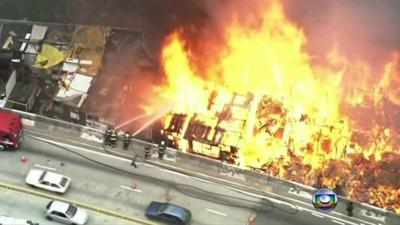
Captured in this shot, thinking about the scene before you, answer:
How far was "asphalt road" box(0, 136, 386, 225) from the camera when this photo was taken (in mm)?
31719

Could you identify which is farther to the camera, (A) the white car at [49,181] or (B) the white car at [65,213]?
(A) the white car at [49,181]

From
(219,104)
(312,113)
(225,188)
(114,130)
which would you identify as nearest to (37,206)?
(114,130)

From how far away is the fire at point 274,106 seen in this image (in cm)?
3525

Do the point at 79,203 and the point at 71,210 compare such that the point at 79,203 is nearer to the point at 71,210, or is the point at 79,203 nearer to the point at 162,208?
the point at 71,210

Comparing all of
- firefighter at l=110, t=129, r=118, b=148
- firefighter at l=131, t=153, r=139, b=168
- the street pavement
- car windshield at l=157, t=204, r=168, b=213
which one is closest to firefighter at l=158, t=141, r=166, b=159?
firefighter at l=131, t=153, r=139, b=168

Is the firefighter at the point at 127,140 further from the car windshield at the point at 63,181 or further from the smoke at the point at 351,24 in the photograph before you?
the smoke at the point at 351,24

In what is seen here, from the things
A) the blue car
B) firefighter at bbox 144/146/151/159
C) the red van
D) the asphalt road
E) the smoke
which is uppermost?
the smoke

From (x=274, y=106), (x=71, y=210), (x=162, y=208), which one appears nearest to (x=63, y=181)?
(x=71, y=210)

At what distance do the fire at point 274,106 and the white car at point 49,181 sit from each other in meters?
7.17

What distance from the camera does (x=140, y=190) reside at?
1283 inches

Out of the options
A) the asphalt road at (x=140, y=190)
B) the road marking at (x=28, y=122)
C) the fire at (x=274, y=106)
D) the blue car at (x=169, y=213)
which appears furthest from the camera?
the road marking at (x=28, y=122)

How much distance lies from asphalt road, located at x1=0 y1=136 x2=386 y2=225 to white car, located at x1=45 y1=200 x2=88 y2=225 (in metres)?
1.22

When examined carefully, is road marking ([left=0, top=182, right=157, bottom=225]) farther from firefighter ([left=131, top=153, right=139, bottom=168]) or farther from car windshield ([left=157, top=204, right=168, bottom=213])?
firefighter ([left=131, top=153, right=139, bottom=168])

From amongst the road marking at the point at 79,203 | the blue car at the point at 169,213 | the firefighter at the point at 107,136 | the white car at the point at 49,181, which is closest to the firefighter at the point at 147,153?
the firefighter at the point at 107,136
